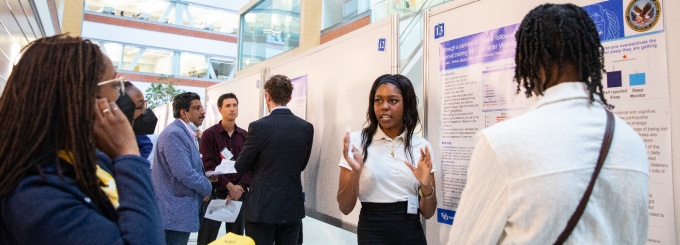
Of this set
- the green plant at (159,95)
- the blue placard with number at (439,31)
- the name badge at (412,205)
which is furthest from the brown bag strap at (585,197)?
the green plant at (159,95)

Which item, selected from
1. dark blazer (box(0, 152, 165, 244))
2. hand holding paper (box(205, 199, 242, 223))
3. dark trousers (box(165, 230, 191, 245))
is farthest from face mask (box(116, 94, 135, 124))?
hand holding paper (box(205, 199, 242, 223))

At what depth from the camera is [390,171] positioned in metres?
2.18

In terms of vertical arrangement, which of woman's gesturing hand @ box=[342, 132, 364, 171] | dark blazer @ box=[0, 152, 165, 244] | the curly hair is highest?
the curly hair

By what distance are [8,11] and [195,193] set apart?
1.64m

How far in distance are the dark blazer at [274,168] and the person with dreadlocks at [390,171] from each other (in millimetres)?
766

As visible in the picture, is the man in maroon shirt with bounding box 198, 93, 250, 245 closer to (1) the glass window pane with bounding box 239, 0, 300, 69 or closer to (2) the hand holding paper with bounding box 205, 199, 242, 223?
(2) the hand holding paper with bounding box 205, 199, 242, 223

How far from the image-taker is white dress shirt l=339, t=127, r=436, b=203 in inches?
84.8

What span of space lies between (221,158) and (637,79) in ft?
11.1

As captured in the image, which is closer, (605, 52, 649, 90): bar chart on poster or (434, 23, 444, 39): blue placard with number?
(605, 52, 649, 90): bar chart on poster

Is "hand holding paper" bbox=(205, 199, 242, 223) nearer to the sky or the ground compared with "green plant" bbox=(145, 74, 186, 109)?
nearer to the ground

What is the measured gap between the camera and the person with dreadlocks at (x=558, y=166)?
968 millimetres

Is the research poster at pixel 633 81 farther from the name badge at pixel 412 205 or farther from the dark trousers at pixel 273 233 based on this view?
the dark trousers at pixel 273 233

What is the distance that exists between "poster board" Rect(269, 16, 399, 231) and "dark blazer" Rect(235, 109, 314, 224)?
0.32 m

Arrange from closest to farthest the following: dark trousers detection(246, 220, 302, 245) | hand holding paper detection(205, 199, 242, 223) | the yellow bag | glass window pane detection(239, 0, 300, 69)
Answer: the yellow bag < dark trousers detection(246, 220, 302, 245) < hand holding paper detection(205, 199, 242, 223) < glass window pane detection(239, 0, 300, 69)
